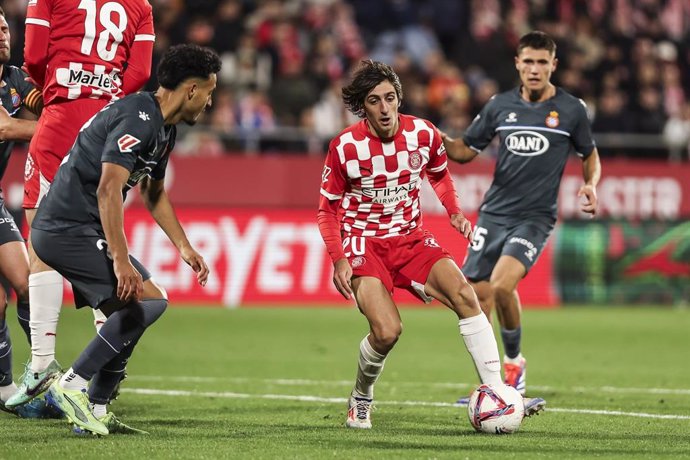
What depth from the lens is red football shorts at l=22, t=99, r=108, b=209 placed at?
26.4 ft

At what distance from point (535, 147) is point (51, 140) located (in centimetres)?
384

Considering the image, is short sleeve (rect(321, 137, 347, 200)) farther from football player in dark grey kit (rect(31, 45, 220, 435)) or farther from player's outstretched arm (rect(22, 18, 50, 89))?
player's outstretched arm (rect(22, 18, 50, 89))

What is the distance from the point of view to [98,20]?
825 cm

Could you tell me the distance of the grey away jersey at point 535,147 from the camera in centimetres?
972

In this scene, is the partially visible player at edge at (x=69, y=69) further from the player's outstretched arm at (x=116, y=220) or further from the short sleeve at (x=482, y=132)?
the short sleeve at (x=482, y=132)

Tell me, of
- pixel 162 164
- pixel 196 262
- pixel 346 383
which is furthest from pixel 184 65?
pixel 346 383

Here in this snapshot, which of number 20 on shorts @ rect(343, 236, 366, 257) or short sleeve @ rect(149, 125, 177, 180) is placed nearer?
short sleeve @ rect(149, 125, 177, 180)

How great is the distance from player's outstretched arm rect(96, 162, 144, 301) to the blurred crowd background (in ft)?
35.7

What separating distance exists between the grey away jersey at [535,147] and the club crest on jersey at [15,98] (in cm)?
349

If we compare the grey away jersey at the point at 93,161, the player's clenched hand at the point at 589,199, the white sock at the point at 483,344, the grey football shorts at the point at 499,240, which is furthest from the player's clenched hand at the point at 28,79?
the player's clenched hand at the point at 589,199

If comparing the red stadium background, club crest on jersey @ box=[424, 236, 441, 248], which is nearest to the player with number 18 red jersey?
club crest on jersey @ box=[424, 236, 441, 248]

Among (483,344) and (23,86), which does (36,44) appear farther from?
(483,344)

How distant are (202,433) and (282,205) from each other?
11.9m

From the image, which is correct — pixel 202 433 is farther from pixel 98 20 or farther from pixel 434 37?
pixel 434 37
